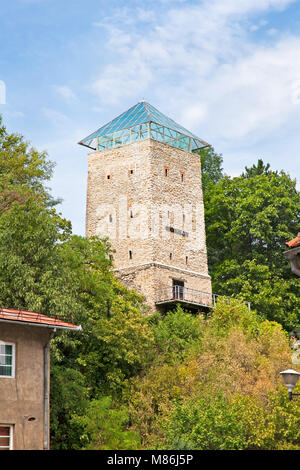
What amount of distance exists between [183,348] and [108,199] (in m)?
12.2

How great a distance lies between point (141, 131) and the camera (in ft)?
147

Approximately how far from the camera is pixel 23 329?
22266mm

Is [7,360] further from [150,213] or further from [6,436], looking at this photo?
[150,213]

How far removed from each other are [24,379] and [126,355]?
10.5 metres

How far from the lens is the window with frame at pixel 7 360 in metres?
21.7

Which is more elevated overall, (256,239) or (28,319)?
(256,239)

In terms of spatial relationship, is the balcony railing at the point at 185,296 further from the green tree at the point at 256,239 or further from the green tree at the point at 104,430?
the green tree at the point at 104,430

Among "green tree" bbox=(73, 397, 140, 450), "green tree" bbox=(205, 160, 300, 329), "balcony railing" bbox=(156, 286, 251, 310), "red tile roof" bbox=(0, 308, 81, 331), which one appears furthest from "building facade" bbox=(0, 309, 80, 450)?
"green tree" bbox=(205, 160, 300, 329)

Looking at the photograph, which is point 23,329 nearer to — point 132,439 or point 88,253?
point 132,439

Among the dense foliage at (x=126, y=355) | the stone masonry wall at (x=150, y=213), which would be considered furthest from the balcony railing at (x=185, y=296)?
the dense foliage at (x=126, y=355)

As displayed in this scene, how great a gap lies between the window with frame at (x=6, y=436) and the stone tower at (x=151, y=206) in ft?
65.6

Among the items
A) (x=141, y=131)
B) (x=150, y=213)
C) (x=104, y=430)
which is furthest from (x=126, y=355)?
(x=141, y=131)

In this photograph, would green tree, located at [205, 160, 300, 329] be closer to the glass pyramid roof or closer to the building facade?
the glass pyramid roof

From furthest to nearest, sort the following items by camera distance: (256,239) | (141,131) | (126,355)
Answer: (256,239), (141,131), (126,355)
